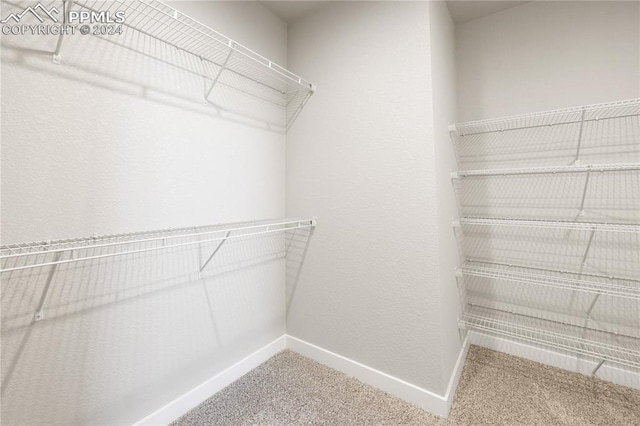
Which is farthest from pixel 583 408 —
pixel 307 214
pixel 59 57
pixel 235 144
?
pixel 59 57

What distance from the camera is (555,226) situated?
1.48 m

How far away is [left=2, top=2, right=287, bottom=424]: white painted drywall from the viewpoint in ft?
3.02

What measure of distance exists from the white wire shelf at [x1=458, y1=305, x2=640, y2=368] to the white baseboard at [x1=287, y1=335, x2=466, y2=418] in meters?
0.28

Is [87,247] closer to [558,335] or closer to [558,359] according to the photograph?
[558,335]

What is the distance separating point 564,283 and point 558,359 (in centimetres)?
49

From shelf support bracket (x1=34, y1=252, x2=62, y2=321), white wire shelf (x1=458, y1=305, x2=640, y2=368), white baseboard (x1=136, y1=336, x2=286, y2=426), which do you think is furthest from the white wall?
shelf support bracket (x1=34, y1=252, x2=62, y2=321)

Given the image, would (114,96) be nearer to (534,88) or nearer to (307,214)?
(307,214)

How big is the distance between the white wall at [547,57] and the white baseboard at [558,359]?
1539 millimetres

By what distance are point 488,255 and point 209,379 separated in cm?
193

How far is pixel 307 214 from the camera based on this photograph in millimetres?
1813

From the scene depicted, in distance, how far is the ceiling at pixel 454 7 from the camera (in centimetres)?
173

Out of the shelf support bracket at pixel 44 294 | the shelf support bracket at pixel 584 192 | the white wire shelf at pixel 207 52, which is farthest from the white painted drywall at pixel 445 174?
the shelf support bracket at pixel 44 294

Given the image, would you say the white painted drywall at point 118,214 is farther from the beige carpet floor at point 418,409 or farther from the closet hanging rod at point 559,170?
the closet hanging rod at point 559,170

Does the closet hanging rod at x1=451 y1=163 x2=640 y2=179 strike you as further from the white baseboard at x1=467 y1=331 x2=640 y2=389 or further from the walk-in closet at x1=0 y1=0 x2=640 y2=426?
the white baseboard at x1=467 y1=331 x2=640 y2=389
